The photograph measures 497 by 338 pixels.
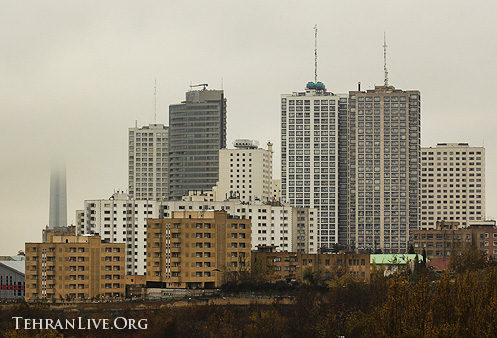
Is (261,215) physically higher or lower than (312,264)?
higher

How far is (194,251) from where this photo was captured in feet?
434

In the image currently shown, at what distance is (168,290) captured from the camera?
429 feet

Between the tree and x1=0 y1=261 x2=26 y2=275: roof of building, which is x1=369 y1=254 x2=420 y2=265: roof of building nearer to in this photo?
the tree

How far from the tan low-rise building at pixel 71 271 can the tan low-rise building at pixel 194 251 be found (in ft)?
22.0

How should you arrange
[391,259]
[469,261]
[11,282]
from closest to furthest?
1. [469,261]
2. [11,282]
3. [391,259]

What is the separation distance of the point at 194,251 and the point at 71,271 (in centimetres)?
1609

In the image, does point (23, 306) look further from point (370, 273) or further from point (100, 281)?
point (370, 273)

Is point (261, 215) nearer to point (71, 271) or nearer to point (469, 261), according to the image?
point (469, 261)

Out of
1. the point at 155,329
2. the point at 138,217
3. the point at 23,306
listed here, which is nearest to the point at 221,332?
the point at 155,329

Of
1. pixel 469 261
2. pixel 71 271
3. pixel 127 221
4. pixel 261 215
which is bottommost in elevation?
pixel 71 271

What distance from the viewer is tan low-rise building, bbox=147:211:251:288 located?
132 m

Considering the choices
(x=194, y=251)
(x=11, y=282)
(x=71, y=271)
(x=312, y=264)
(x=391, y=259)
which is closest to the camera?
(x=194, y=251)

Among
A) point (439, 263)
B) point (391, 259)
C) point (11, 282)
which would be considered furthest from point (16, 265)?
point (439, 263)

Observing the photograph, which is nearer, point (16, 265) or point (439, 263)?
point (16, 265)
